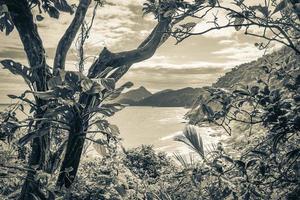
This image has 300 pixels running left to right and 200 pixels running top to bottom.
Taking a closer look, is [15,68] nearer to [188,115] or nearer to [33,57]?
[33,57]

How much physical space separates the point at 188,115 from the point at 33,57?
1690mm

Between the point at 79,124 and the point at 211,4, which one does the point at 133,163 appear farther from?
the point at 211,4

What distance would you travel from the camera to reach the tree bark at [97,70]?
10.7 ft

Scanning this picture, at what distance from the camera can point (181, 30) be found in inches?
90.4

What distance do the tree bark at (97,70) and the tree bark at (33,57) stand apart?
11.2 inches

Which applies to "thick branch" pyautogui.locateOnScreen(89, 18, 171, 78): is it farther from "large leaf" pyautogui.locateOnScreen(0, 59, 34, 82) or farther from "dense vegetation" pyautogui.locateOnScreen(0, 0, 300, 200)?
"large leaf" pyautogui.locateOnScreen(0, 59, 34, 82)

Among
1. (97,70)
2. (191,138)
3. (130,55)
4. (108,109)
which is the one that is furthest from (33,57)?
(191,138)

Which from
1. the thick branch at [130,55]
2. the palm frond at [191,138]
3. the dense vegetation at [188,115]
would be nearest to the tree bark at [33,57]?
the dense vegetation at [188,115]

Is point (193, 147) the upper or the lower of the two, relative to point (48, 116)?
lower

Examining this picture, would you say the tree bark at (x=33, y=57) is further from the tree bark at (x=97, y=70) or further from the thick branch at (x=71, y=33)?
the thick branch at (x=71, y=33)

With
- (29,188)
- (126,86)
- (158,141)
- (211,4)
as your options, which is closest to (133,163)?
(158,141)

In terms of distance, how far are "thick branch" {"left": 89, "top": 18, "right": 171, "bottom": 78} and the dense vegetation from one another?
0.04 ft

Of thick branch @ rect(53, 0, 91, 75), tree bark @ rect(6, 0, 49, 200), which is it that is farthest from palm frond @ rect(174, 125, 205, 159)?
thick branch @ rect(53, 0, 91, 75)

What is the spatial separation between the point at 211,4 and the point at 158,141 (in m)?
16.1
